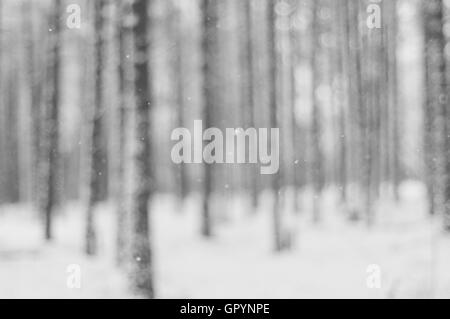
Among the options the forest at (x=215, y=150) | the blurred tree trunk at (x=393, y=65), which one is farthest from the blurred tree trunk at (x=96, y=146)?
the blurred tree trunk at (x=393, y=65)

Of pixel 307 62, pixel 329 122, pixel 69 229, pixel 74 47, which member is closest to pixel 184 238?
pixel 69 229

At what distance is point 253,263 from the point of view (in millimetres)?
13094

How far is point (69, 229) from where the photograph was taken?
17.6 m

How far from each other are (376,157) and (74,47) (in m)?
15.0

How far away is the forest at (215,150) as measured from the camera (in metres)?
9.11

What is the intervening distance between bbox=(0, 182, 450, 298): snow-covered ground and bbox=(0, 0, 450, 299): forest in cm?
5

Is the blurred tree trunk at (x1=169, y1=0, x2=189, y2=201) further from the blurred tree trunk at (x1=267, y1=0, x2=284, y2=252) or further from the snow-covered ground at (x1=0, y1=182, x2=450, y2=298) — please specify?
the blurred tree trunk at (x1=267, y1=0, x2=284, y2=252)

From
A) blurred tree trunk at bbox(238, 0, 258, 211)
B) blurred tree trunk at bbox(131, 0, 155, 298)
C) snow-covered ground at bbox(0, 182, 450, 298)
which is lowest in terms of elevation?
snow-covered ground at bbox(0, 182, 450, 298)

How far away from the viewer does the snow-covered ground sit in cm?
912

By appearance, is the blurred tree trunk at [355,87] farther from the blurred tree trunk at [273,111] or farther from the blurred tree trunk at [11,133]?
the blurred tree trunk at [11,133]

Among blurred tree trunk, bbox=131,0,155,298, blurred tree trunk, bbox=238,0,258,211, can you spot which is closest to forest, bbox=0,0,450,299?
blurred tree trunk, bbox=131,0,155,298

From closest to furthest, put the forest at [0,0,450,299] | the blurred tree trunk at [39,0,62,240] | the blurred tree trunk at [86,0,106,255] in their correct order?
the forest at [0,0,450,299] < the blurred tree trunk at [86,0,106,255] < the blurred tree trunk at [39,0,62,240]

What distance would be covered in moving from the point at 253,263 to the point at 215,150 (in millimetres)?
6582

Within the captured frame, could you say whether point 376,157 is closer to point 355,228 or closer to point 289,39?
point 355,228
